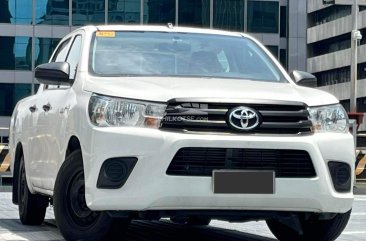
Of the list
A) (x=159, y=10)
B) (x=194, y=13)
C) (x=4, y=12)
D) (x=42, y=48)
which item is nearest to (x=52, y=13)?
(x=42, y=48)

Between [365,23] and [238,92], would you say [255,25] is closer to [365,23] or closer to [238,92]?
[365,23]

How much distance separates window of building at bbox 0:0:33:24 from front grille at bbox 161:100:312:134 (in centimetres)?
4690

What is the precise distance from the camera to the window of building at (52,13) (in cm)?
5178

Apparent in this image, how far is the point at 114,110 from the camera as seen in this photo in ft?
19.5

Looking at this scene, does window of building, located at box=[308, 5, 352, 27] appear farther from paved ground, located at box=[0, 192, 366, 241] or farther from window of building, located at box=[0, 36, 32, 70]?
paved ground, located at box=[0, 192, 366, 241]

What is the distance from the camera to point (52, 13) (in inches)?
2046

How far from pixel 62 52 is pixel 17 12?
44.4m

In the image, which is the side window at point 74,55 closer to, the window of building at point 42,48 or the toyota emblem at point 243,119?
the toyota emblem at point 243,119

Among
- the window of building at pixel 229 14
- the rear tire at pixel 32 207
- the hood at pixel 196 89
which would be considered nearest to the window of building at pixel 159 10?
the window of building at pixel 229 14

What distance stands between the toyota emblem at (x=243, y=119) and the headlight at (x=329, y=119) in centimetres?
44

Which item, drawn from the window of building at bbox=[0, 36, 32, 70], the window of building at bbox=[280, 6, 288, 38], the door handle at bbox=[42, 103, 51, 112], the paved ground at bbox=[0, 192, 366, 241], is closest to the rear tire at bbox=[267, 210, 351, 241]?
the paved ground at bbox=[0, 192, 366, 241]

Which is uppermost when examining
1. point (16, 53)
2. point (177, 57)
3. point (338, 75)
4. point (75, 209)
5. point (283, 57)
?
point (338, 75)

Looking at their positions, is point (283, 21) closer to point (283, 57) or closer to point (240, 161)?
point (283, 57)

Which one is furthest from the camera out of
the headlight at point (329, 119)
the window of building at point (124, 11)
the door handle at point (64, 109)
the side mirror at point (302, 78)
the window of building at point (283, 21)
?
the window of building at point (283, 21)
